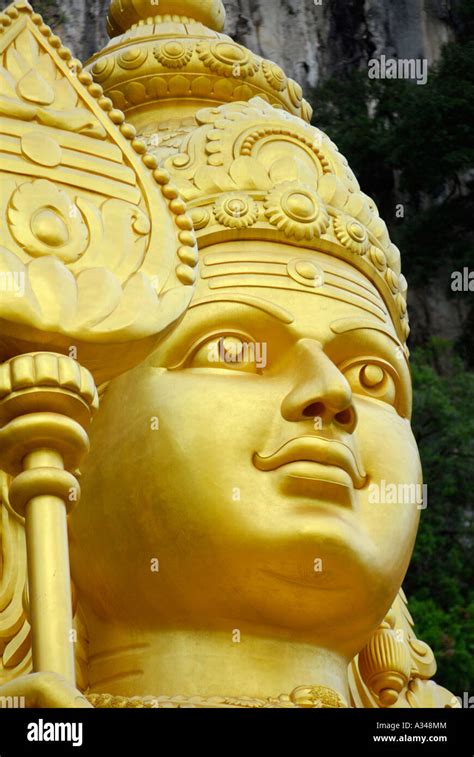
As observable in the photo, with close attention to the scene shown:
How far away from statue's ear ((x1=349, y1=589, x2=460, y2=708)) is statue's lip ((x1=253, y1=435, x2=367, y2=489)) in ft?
2.42

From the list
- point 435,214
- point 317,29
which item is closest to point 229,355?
point 435,214

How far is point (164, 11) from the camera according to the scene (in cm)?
511

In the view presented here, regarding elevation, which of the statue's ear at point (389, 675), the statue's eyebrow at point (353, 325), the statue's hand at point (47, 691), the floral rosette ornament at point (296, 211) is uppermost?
the floral rosette ornament at point (296, 211)

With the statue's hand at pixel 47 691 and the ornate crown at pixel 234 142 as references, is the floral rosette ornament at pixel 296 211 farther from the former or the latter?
the statue's hand at pixel 47 691

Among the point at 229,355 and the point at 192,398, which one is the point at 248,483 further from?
the point at 229,355

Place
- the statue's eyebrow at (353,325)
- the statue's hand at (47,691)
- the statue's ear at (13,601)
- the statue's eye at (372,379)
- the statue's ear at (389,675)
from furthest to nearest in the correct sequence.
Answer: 1. the statue's ear at (389,675)
2. the statue's eye at (372,379)
3. the statue's eyebrow at (353,325)
4. the statue's ear at (13,601)
5. the statue's hand at (47,691)

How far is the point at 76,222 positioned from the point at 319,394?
845mm

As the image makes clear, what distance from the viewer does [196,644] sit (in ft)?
12.8

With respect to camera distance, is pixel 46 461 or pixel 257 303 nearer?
pixel 46 461

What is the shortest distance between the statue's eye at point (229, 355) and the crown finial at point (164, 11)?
4.90 ft

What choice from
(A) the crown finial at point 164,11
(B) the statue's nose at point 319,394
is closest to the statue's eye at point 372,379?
(B) the statue's nose at point 319,394

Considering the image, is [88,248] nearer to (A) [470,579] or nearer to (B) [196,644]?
(B) [196,644]

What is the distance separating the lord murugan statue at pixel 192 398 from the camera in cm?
318

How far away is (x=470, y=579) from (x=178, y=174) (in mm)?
6664
